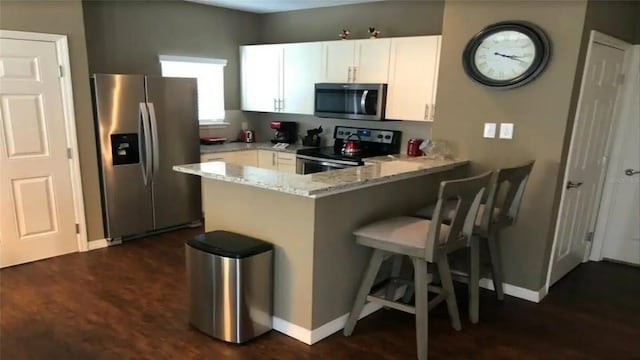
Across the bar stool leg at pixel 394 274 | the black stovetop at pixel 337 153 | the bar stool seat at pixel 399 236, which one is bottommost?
the bar stool leg at pixel 394 274

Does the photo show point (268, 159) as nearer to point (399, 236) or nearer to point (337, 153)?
point (337, 153)

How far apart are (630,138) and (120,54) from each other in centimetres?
497

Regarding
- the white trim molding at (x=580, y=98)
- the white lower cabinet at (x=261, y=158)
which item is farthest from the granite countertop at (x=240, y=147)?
the white trim molding at (x=580, y=98)

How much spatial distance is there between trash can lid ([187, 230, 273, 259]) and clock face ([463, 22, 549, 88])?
203 centimetres

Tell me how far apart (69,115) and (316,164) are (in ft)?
7.66

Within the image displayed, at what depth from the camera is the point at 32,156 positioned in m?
3.71

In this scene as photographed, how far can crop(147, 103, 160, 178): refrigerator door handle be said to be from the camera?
427 centimetres

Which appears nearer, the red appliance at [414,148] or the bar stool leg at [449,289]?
the bar stool leg at [449,289]

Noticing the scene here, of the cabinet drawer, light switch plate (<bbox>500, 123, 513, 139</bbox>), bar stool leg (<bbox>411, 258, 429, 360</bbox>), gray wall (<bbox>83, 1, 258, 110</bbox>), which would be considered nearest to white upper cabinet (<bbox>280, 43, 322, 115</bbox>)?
the cabinet drawer

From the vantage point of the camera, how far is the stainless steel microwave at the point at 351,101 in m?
4.46

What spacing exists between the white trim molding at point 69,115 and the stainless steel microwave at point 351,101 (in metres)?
2.40

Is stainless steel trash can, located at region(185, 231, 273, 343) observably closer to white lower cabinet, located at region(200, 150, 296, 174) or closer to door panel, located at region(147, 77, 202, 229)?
door panel, located at region(147, 77, 202, 229)

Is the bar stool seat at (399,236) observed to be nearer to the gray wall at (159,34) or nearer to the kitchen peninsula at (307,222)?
the kitchen peninsula at (307,222)

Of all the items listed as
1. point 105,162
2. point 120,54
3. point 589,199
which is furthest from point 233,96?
point 589,199
